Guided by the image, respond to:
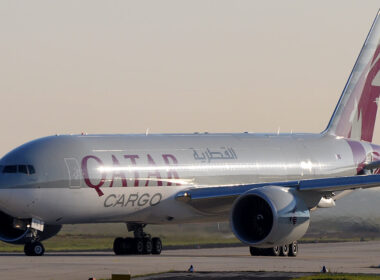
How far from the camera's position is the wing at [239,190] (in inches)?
1454

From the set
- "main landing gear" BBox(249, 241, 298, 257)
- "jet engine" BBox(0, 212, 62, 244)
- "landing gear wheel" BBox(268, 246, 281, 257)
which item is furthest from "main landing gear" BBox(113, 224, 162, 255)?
"landing gear wheel" BBox(268, 246, 281, 257)

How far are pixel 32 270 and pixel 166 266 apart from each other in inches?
157

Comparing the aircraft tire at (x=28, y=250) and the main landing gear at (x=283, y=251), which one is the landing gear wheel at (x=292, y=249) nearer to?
the main landing gear at (x=283, y=251)

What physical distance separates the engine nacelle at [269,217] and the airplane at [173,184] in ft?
0.11

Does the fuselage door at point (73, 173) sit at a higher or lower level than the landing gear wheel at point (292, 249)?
higher

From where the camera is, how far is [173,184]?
4144 cm

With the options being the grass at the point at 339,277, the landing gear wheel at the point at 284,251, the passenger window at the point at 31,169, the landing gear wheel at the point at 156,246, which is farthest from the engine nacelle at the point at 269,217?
the grass at the point at 339,277

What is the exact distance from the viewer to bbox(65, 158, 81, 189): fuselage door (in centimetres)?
3831

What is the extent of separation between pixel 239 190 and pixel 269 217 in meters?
2.94

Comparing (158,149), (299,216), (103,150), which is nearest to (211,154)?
(158,149)

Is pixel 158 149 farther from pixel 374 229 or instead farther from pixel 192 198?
pixel 374 229

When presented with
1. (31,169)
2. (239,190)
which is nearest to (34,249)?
(31,169)

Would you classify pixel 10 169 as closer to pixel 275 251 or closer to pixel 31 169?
pixel 31 169

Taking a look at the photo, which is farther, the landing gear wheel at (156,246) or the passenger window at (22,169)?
the landing gear wheel at (156,246)
